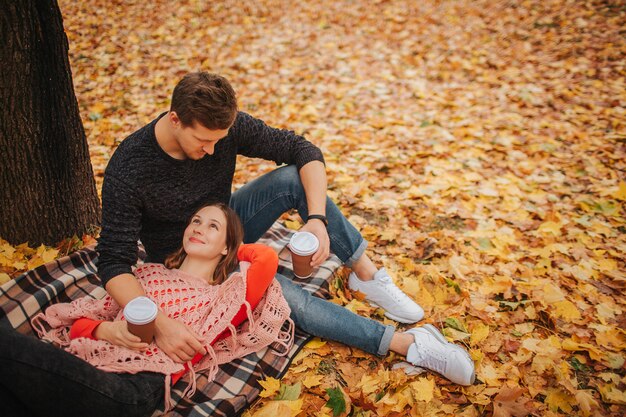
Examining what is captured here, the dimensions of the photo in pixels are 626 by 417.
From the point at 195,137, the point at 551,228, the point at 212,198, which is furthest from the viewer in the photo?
the point at 551,228

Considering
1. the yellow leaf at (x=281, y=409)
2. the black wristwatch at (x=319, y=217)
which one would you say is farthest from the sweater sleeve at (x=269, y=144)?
the yellow leaf at (x=281, y=409)

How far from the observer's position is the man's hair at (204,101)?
6.63ft

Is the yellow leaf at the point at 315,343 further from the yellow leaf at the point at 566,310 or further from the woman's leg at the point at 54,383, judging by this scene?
the yellow leaf at the point at 566,310

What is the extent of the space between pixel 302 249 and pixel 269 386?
786 millimetres

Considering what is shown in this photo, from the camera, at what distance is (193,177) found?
95.0 inches

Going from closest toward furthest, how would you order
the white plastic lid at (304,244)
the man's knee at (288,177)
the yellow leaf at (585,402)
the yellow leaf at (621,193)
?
the yellow leaf at (585,402) → the white plastic lid at (304,244) → the man's knee at (288,177) → the yellow leaf at (621,193)

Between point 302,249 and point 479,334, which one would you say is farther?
point 479,334

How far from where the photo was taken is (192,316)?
2248 mm

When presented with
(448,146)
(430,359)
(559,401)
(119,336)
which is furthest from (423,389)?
Answer: (448,146)

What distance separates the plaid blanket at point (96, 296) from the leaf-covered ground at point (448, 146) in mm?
111

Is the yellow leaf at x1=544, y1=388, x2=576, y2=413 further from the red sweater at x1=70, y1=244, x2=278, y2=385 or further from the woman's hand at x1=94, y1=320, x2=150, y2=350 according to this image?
the woman's hand at x1=94, y1=320, x2=150, y2=350

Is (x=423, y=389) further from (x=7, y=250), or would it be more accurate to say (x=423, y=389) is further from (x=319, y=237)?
(x=7, y=250)

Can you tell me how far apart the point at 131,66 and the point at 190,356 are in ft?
18.0

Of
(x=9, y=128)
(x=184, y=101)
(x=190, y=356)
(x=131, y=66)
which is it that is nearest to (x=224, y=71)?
(x=131, y=66)
